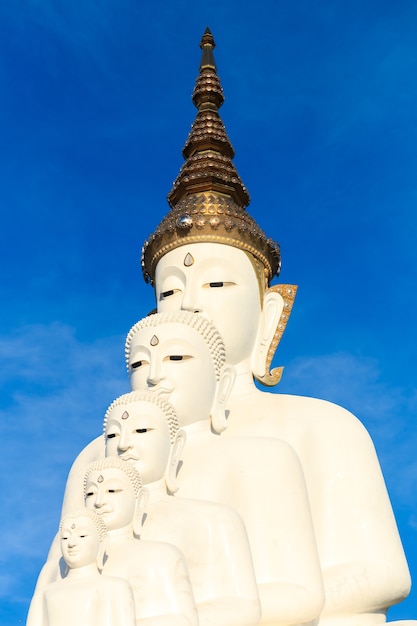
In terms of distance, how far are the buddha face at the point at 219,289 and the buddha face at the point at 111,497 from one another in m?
2.67

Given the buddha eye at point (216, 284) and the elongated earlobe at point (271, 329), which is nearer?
the buddha eye at point (216, 284)

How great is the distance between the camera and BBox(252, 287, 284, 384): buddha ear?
10.2m

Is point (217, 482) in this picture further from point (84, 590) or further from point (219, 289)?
point (219, 289)

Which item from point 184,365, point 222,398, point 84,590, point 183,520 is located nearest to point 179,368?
point 184,365

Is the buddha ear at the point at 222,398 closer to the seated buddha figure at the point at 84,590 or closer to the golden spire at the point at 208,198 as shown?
the golden spire at the point at 208,198

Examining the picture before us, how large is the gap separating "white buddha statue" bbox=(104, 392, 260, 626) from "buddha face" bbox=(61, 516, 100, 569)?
773mm

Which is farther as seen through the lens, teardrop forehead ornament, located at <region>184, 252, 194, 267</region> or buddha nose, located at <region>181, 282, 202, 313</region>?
teardrop forehead ornament, located at <region>184, 252, 194, 267</region>

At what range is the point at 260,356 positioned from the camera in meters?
10.3

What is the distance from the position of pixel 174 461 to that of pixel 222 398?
3.62 feet

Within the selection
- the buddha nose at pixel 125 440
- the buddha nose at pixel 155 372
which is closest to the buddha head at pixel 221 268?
the buddha nose at pixel 155 372

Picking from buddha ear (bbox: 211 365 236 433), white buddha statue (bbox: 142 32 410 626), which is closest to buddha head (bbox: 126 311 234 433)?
buddha ear (bbox: 211 365 236 433)

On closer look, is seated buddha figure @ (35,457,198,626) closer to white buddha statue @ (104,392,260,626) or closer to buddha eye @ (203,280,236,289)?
white buddha statue @ (104,392,260,626)

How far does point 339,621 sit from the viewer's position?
8.13 meters

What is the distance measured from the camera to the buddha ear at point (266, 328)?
1024cm
